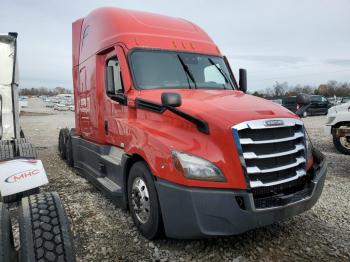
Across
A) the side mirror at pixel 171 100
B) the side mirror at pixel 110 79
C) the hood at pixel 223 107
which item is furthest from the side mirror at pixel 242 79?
the side mirror at pixel 171 100

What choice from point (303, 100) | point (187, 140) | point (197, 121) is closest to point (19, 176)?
point (187, 140)

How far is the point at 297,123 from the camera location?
3809 millimetres

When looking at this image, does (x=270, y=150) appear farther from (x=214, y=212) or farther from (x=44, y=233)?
(x=44, y=233)

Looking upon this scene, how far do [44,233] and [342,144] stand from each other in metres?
9.32

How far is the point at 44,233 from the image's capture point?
2.25 metres

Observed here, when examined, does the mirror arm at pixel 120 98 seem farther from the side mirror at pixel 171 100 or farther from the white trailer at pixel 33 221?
the white trailer at pixel 33 221

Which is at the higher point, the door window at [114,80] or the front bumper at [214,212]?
the door window at [114,80]

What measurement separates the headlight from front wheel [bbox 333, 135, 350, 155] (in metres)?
7.58

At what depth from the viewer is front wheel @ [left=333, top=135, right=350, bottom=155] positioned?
9404 millimetres

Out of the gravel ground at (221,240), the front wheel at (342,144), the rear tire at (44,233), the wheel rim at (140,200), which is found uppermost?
the rear tire at (44,233)

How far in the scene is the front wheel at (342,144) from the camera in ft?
30.9

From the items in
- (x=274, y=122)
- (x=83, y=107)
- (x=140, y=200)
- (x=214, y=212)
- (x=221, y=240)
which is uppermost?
(x=83, y=107)

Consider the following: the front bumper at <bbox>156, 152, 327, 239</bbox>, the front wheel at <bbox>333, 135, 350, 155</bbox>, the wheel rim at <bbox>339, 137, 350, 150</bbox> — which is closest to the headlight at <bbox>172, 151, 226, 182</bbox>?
the front bumper at <bbox>156, 152, 327, 239</bbox>

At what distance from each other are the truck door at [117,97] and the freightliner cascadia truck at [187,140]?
0.6 inches
